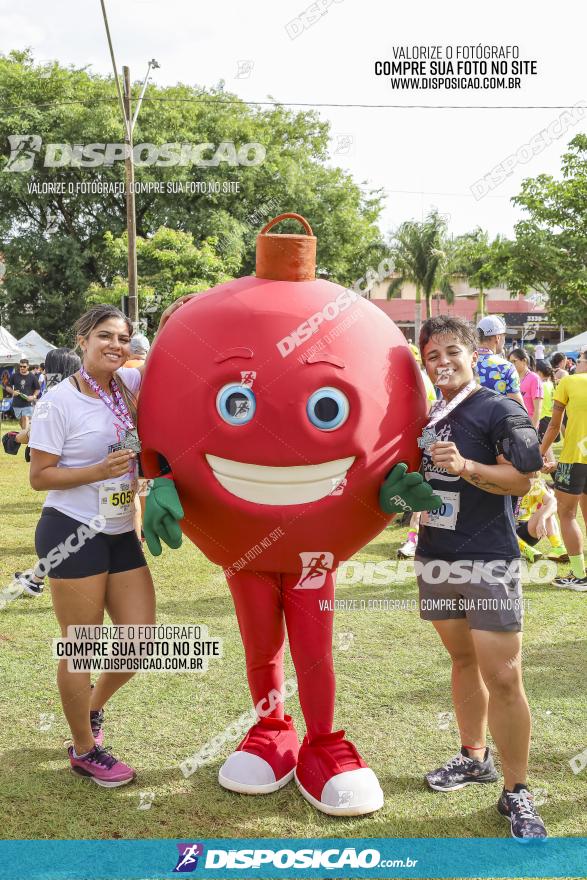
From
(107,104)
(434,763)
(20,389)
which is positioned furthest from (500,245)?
(434,763)

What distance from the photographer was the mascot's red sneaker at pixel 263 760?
347cm

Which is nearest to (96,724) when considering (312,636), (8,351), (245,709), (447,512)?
(245,709)

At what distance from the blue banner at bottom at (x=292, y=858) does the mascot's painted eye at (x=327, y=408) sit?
1.61 meters

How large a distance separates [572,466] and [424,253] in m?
38.8

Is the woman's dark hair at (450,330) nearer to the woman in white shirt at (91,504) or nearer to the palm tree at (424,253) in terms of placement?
the woman in white shirt at (91,504)

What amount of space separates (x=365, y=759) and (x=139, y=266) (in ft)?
67.0

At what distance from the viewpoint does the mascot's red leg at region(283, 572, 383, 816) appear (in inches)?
130

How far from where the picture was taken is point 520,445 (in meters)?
2.97

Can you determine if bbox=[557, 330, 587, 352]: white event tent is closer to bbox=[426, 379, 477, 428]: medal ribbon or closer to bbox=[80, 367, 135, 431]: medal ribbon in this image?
bbox=[426, 379, 477, 428]: medal ribbon

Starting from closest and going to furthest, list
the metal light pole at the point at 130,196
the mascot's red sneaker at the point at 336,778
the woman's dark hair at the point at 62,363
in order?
the mascot's red sneaker at the point at 336,778 < the woman's dark hair at the point at 62,363 < the metal light pole at the point at 130,196

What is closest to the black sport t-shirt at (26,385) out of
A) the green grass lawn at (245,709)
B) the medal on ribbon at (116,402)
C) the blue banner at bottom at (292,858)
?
the green grass lawn at (245,709)

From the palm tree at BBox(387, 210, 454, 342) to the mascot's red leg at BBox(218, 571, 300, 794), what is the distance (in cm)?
4082

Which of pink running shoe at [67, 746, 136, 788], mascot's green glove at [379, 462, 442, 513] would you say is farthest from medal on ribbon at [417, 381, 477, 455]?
pink running shoe at [67, 746, 136, 788]

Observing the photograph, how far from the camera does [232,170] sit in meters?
26.2
